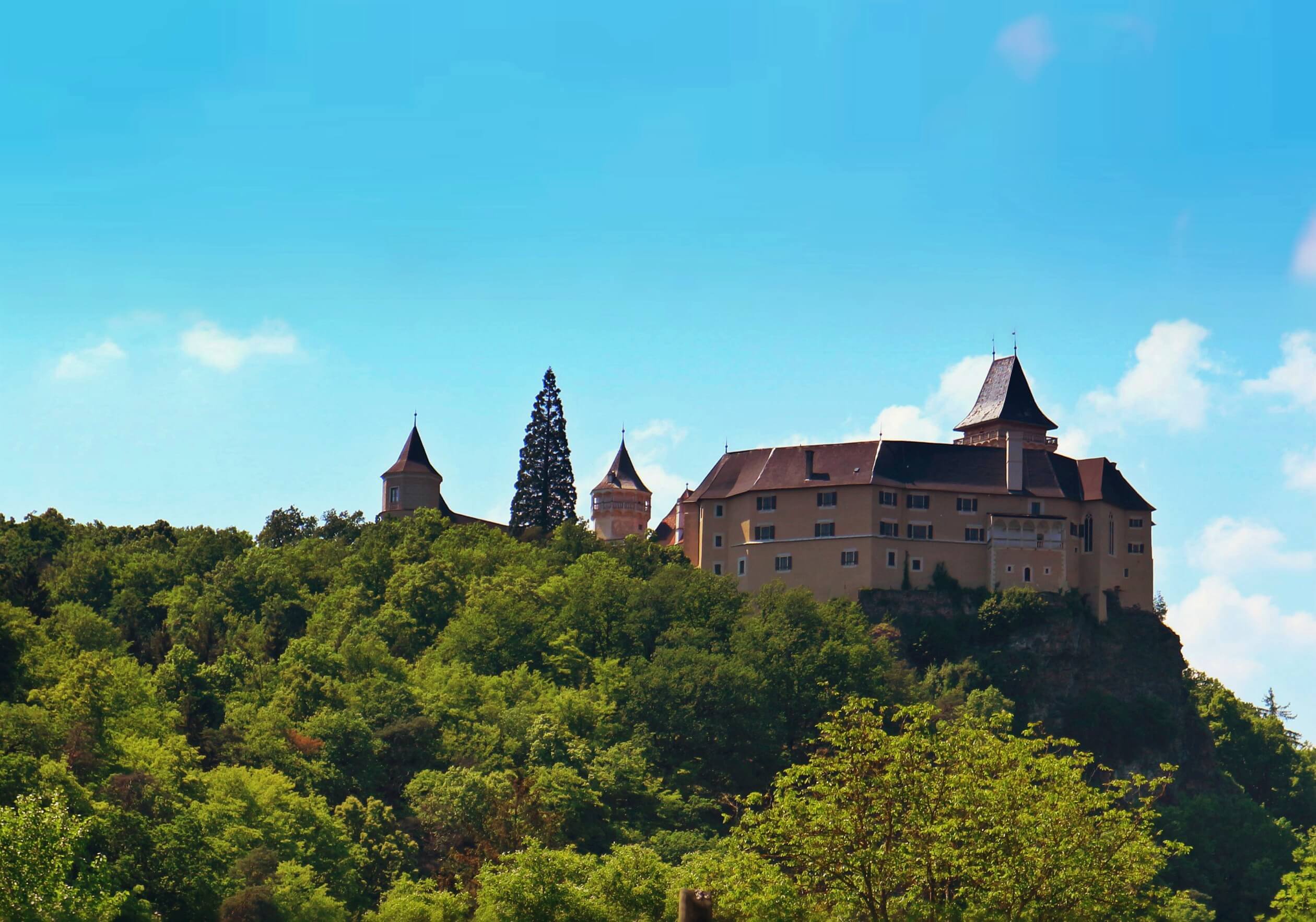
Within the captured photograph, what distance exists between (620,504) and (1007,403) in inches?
1170

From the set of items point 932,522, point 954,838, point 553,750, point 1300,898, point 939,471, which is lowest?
point 1300,898

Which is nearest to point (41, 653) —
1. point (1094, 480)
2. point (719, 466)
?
point (719, 466)

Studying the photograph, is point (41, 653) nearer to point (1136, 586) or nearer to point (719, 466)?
point (719, 466)

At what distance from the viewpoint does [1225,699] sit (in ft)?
378

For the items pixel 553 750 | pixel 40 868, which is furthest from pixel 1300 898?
pixel 553 750

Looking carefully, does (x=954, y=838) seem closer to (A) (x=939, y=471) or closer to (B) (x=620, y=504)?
(A) (x=939, y=471)

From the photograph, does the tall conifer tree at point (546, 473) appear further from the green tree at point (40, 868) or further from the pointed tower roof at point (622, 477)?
the green tree at point (40, 868)

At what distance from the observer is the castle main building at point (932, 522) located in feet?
336

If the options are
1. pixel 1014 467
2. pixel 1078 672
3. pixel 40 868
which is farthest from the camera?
pixel 1014 467

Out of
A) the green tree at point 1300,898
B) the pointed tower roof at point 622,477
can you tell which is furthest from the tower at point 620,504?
the green tree at point 1300,898

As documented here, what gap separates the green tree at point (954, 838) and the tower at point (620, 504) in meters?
80.2

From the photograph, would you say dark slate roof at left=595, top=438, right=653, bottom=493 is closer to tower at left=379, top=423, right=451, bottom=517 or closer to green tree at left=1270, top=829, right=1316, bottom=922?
tower at left=379, top=423, right=451, bottom=517

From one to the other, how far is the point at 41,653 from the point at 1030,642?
48972mm

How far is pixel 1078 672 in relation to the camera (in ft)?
328
